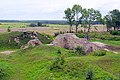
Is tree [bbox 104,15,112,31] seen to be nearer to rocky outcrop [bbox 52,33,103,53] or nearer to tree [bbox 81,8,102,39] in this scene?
tree [bbox 81,8,102,39]

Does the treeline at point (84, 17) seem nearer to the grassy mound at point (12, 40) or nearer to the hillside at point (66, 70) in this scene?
the grassy mound at point (12, 40)

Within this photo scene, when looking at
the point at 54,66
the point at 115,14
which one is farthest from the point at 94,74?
the point at 115,14

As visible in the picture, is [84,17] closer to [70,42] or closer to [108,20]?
[108,20]

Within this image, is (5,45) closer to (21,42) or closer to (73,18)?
(21,42)

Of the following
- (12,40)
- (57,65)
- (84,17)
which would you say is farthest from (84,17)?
(57,65)

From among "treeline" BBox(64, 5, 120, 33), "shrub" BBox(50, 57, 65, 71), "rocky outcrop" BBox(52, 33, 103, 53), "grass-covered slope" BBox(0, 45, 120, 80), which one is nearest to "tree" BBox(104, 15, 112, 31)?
"treeline" BBox(64, 5, 120, 33)

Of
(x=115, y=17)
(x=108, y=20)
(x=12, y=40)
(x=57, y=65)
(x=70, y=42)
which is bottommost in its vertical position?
(x=12, y=40)

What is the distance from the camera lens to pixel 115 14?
4168 inches

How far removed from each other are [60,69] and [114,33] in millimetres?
65886

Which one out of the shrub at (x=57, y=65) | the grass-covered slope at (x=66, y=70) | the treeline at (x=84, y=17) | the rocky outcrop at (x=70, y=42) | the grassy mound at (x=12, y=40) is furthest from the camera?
the treeline at (x=84, y=17)

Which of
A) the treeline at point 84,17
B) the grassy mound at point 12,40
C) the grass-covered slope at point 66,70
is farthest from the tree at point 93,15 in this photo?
the grass-covered slope at point 66,70

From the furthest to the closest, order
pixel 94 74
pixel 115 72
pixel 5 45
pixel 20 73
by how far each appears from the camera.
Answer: pixel 5 45
pixel 20 73
pixel 115 72
pixel 94 74

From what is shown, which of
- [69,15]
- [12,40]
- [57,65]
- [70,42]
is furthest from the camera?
[69,15]

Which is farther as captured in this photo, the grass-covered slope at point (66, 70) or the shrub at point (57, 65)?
the shrub at point (57, 65)
